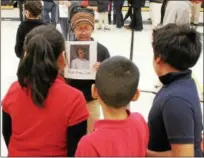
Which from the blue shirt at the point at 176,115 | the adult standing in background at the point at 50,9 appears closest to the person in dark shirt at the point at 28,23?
the blue shirt at the point at 176,115

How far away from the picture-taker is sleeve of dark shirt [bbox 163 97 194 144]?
1.38m

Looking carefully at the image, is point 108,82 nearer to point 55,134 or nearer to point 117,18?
point 55,134

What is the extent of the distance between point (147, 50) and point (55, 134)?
5.48 m

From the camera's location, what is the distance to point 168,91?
57.1 inches

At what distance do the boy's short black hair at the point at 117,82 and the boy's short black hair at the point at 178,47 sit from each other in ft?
0.81

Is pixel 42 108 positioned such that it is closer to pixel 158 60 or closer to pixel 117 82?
pixel 117 82

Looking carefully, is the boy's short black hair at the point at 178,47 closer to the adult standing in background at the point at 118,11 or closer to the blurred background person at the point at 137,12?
the blurred background person at the point at 137,12

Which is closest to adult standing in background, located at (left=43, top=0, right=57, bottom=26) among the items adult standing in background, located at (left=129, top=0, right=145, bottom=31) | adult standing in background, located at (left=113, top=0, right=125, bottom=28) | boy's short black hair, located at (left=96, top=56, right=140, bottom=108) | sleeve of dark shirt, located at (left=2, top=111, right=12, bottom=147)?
adult standing in background, located at (left=129, top=0, right=145, bottom=31)

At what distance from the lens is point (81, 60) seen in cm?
229

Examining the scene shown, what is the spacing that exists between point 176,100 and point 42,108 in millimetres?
546

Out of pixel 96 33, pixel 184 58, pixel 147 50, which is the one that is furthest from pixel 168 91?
pixel 96 33

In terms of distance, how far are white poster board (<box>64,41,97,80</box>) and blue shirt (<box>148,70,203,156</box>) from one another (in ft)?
2.73

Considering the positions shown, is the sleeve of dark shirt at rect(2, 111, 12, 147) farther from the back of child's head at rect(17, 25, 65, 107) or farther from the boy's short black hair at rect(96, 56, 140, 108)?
the boy's short black hair at rect(96, 56, 140, 108)

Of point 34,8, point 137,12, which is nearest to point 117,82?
point 34,8
